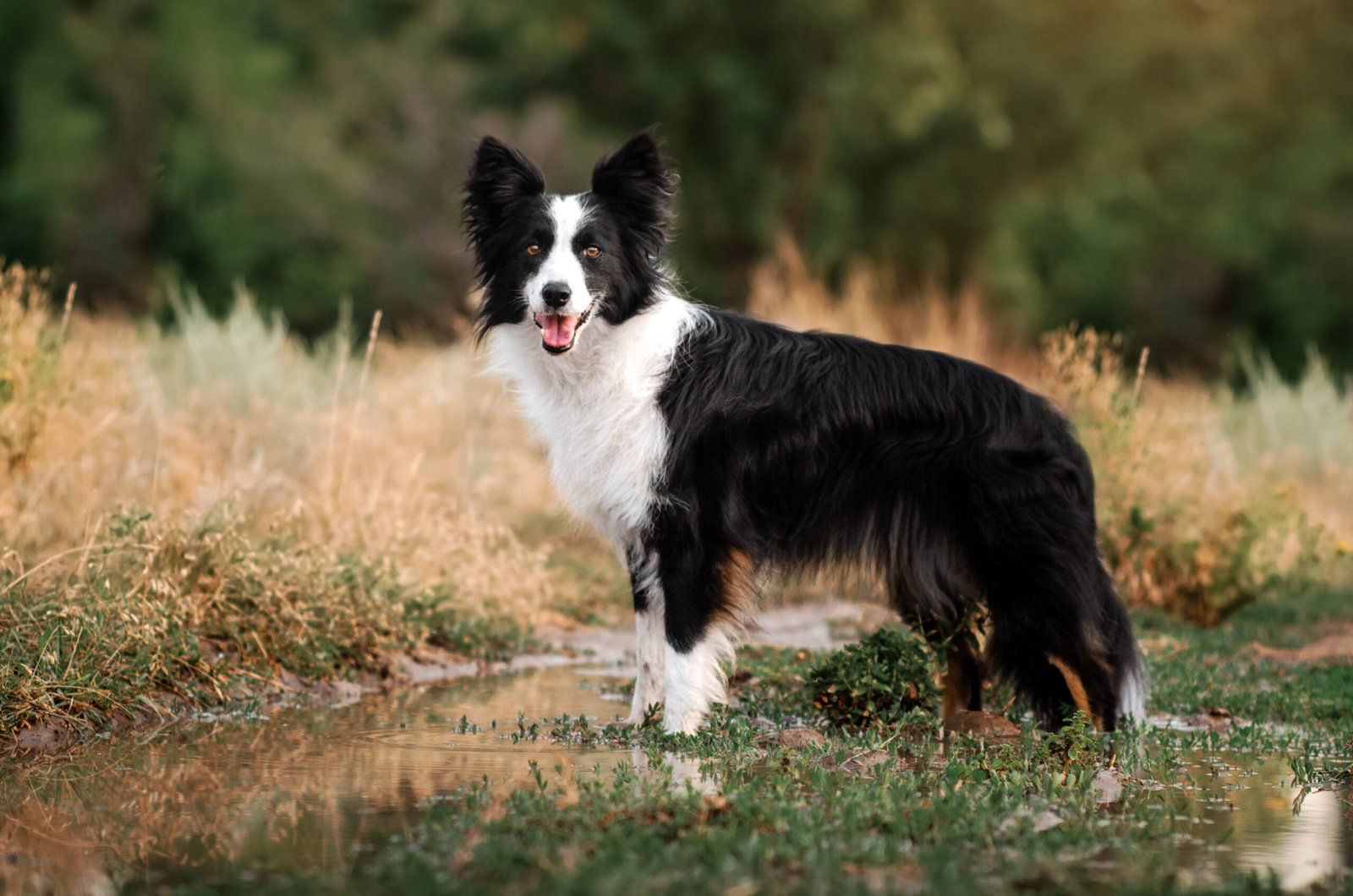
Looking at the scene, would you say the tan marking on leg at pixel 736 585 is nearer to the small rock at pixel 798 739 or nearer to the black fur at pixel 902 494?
the black fur at pixel 902 494

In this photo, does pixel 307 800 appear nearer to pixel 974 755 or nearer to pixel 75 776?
pixel 75 776

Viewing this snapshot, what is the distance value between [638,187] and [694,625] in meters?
1.94

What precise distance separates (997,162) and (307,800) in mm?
26408

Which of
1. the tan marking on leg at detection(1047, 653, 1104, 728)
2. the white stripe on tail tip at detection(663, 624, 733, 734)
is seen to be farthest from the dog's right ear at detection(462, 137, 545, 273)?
the tan marking on leg at detection(1047, 653, 1104, 728)

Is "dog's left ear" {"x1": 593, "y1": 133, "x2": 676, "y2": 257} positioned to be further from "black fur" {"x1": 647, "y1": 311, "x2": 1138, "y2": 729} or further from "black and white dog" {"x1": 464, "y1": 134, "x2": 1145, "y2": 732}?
"black fur" {"x1": 647, "y1": 311, "x2": 1138, "y2": 729}

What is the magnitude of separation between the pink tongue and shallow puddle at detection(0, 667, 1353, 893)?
1.60 m

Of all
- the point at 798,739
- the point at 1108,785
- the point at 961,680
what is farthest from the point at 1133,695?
the point at 798,739

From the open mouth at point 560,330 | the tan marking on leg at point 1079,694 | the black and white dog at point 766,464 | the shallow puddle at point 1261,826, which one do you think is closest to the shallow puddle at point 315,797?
the shallow puddle at point 1261,826

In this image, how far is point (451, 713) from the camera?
23.5 ft

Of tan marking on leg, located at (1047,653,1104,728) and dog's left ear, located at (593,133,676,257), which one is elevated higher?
dog's left ear, located at (593,133,676,257)

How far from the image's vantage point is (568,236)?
659cm

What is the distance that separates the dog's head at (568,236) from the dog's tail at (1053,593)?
5.83ft

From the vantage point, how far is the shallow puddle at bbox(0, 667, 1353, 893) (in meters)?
4.60

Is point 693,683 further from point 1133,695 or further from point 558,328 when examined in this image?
point 1133,695
